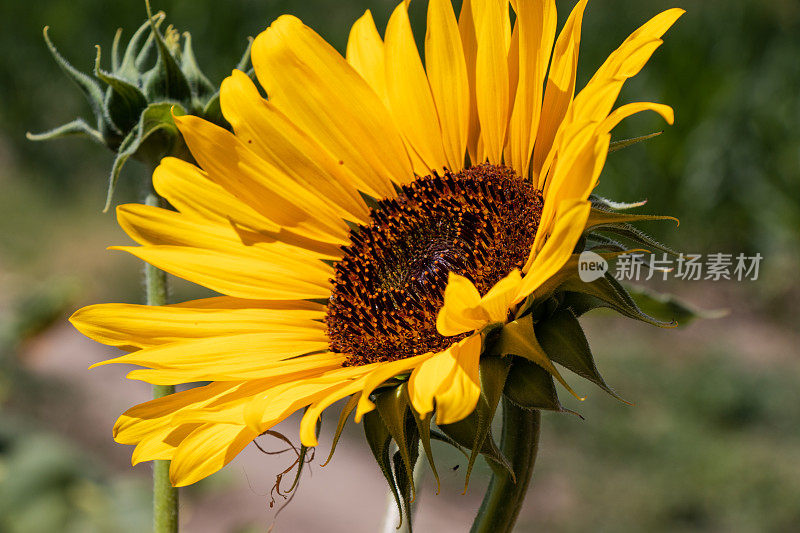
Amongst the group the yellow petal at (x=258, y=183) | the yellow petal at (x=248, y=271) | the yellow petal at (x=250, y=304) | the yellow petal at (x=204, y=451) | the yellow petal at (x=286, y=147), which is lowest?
the yellow petal at (x=204, y=451)

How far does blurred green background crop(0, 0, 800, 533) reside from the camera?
145 inches

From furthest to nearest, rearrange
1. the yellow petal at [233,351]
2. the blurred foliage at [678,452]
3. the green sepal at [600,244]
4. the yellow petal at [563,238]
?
the blurred foliage at [678,452] < the yellow petal at [233,351] < the green sepal at [600,244] < the yellow petal at [563,238]

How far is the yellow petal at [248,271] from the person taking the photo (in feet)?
3.48

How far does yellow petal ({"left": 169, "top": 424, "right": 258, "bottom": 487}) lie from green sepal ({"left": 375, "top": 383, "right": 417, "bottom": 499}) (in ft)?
0.41

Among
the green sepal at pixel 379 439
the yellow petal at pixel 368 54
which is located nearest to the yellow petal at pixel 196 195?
the yellow petal at pixel 368 54

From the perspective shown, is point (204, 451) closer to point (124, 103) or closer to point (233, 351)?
point (233, 351)

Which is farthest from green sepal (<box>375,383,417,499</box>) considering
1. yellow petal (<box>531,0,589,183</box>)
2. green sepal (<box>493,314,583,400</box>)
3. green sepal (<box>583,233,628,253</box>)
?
→ yellow petal (<box>531,0,589,183</box>)

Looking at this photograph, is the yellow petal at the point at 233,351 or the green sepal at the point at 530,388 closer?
the green sepal at the point at 530,388

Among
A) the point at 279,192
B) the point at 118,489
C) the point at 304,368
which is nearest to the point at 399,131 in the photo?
the point at 279,192

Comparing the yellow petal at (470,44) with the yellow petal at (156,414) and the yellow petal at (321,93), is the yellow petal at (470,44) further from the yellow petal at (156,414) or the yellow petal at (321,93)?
the yellow petal at (156,414)

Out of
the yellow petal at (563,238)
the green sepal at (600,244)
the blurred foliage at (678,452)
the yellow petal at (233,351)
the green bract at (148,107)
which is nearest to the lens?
the yellow petal at (563,238)

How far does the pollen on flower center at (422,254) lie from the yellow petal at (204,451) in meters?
0.24

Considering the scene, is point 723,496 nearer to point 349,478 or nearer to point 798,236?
point 349,478

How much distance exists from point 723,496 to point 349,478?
1.68 meters
